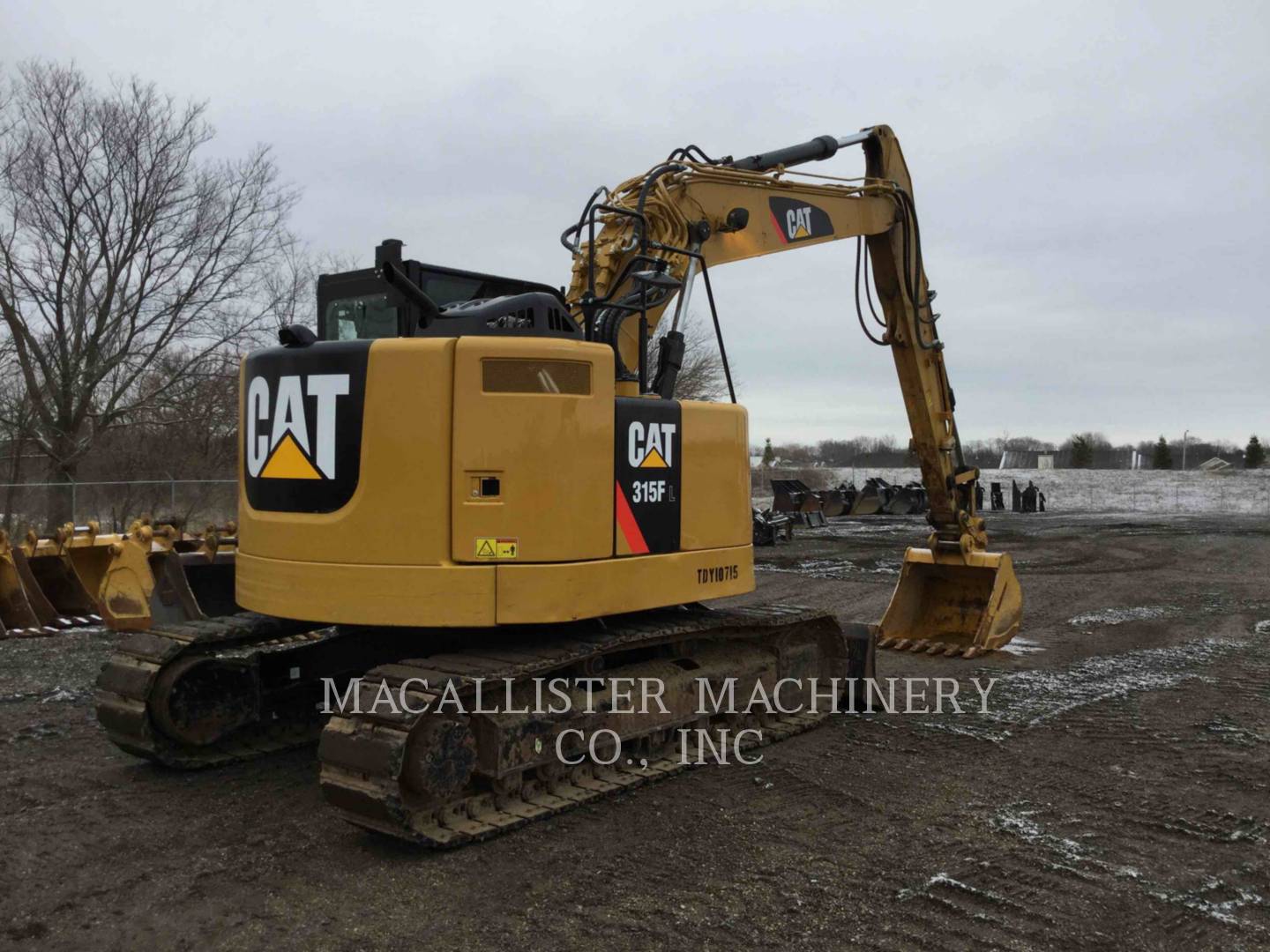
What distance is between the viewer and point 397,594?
5.11 meters

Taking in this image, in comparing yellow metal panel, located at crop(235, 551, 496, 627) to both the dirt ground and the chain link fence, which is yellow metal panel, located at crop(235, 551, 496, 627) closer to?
the dirt ground

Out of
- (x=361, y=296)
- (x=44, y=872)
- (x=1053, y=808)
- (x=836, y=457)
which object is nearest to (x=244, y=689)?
(x=44, y=872)

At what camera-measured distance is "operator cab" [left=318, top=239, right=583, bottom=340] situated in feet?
18.2

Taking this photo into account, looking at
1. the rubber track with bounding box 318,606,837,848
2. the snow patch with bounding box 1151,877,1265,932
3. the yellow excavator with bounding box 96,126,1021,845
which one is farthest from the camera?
the yellow excavator with bounding box 96,126,1021,845

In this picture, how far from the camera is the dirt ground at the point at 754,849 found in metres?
4.03

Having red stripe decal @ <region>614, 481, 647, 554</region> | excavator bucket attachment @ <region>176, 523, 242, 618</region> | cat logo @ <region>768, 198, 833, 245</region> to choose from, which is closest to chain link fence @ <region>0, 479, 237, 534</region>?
excavator bucket attachment @ <region>176, 523, 242, 618</region>

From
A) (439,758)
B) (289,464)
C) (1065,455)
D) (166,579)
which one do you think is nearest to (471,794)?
(439,758)

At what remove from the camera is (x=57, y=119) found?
65.3 feet

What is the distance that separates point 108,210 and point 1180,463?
68777 millimetres

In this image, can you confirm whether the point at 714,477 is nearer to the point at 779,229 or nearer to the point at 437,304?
the point at 437,304

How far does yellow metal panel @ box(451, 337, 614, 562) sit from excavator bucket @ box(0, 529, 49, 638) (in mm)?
7734

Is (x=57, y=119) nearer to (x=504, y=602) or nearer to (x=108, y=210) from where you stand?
(x=108, y=210)

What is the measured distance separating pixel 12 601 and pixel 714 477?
27.0ft

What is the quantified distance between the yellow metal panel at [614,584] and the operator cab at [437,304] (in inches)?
48.8
